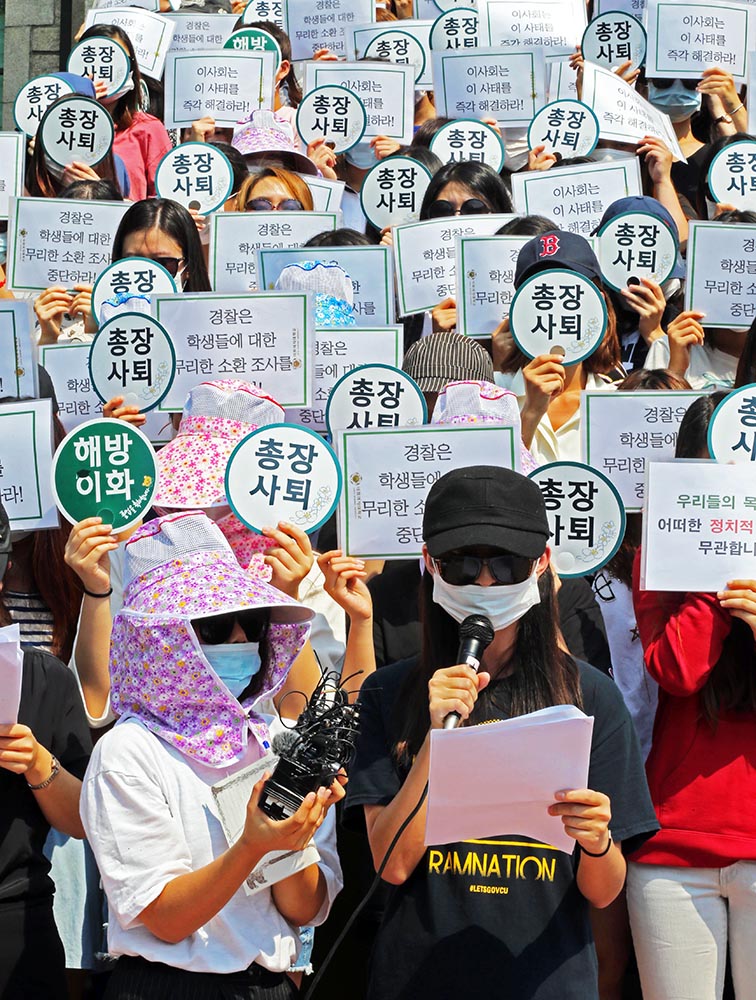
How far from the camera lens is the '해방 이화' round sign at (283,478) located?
506cm

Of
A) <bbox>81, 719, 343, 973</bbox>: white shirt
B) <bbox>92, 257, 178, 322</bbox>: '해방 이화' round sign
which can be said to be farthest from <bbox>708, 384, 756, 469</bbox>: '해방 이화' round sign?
<bbox>92, 257, 178, 322</bbox>: '해방 이화' round sign

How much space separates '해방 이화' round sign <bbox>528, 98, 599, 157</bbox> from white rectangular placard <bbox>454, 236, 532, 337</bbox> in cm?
255

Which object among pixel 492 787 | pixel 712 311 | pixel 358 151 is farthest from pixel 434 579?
pixel 358 151

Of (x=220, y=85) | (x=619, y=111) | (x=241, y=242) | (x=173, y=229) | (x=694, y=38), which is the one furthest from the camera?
(x=220, y=85)

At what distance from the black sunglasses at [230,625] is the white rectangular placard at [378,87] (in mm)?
6634

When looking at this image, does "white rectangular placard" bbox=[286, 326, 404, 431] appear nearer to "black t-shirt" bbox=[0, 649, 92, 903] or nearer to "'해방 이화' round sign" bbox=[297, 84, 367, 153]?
"black t-shirt" bbox=[0, 649, 92, 903]

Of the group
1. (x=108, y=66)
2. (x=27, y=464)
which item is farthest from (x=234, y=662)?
(x=108, y=66)

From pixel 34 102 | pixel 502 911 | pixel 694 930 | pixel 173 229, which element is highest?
pixel 34 102

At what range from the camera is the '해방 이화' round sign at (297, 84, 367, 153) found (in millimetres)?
9930

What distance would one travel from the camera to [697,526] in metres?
4.65

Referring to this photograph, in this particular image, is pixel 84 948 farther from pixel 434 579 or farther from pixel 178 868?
pixel 434 579

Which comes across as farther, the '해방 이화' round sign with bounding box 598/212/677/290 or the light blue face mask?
the '해방 이화' round sign with bounding box 598/212/677/290

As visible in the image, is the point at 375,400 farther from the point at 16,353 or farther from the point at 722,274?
the point at 722,274

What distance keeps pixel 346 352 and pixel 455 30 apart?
18.4ft
